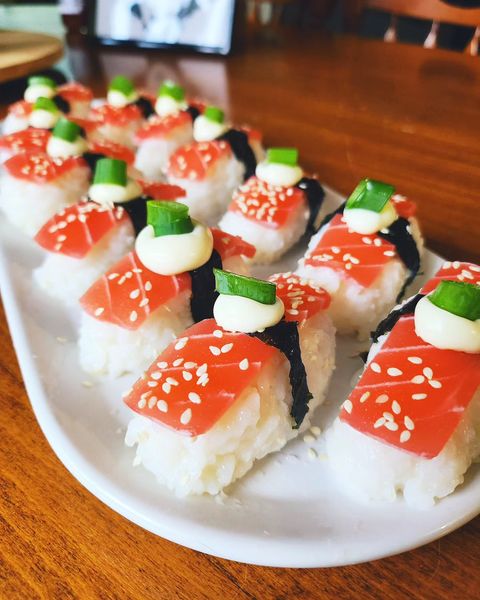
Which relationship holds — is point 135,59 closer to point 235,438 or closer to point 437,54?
point 437,54

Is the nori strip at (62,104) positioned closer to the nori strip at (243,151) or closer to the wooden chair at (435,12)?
the nori strip at (243,151)

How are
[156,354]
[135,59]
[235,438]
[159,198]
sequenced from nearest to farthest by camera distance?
1. [235,438]
2. [156,354]
3. [159,198]
4. [135,59]

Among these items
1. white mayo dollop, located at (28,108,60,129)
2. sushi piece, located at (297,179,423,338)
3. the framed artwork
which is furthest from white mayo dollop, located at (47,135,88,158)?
the framed artwork

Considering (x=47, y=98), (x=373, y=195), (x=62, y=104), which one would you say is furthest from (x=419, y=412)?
(x=62, y=104)

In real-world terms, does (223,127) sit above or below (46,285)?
above

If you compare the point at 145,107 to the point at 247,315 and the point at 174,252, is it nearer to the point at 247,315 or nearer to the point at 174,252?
the point at 174,252

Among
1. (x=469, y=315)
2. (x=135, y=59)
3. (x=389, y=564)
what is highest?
(x=469, y=315)

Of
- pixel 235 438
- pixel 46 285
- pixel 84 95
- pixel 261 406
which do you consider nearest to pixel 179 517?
pixel 235 438
